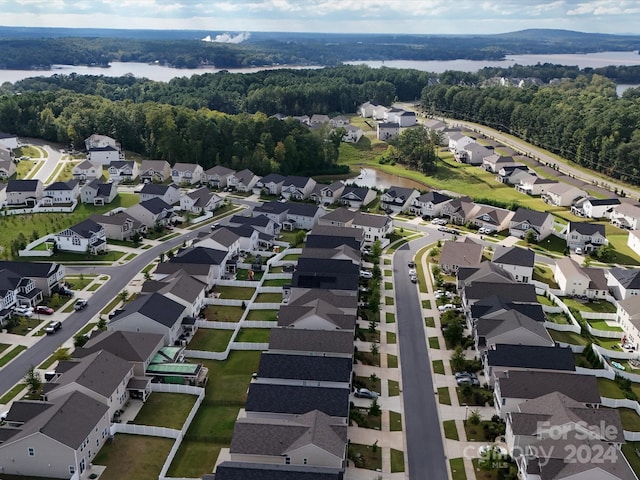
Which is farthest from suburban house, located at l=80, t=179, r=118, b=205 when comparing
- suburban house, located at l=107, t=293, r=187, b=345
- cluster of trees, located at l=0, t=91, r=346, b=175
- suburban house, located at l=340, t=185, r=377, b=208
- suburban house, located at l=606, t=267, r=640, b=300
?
suburban house, located at l=606, t=267, r=640, b=300

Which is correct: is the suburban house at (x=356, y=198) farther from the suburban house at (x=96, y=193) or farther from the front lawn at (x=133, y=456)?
the front lawn at (x=133, y=456)

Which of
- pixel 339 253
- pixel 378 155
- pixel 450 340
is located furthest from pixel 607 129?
pixel 450 340

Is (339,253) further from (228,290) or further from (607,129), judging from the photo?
(607,129)

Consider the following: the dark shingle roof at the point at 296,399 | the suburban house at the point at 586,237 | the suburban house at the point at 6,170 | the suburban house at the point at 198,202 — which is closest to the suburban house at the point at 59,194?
the suburban house at the point at 198,202

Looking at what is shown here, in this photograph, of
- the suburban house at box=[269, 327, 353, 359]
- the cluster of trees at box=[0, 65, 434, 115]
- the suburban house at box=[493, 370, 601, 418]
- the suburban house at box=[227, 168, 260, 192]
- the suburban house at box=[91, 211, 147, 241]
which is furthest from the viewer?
the cluster of trees at box=[0, 65, 434, 115]

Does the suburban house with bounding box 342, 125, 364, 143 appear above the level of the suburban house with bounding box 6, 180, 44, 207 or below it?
below

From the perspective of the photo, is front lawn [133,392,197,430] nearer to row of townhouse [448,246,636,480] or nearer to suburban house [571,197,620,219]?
row of townhouse [448,246,636,480]

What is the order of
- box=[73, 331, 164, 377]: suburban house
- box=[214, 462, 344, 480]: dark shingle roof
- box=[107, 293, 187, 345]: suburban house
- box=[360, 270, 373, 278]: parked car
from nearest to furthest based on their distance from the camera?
box=[214, 462, 344, 480]: dark shingle roof
box=[73, 331, 164, 377]: suburban house
box=[107, 293, 187, 345]: suburban house
box=[360, 270, 373, 278]: parked car
